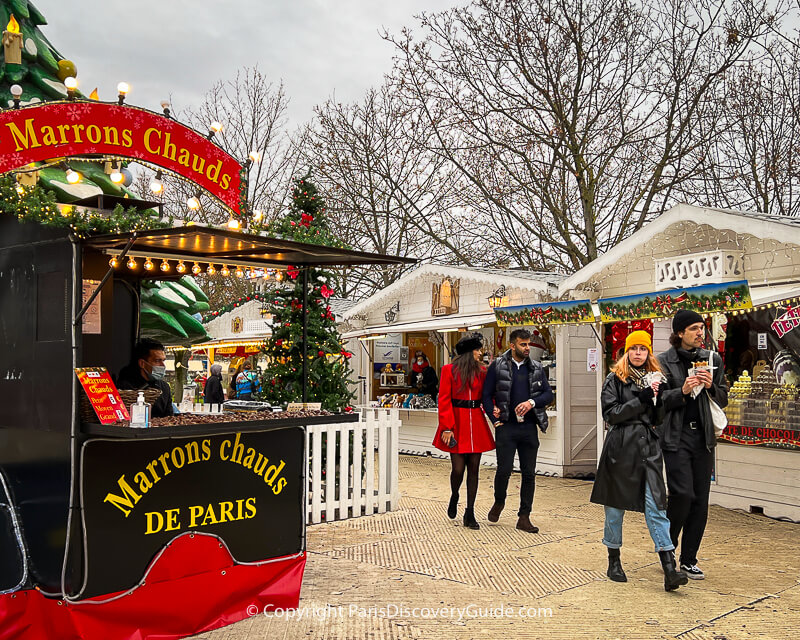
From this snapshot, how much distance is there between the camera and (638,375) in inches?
218

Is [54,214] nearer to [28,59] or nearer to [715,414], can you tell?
[715,414]

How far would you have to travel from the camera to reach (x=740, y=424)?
8367mm

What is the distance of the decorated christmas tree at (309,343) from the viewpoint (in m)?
8.86

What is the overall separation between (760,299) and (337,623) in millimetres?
5283

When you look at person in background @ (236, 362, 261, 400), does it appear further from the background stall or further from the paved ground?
the background stall

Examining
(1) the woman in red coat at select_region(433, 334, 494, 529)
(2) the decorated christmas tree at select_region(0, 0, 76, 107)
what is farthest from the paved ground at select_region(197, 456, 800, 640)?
(2) the decorated christmas tree at select_region(0, 0, 76, 107)

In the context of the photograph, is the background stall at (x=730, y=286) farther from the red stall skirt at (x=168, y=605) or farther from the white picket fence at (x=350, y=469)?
the red stall skirt at (x=168, y=605)

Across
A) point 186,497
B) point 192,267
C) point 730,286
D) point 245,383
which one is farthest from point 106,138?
point 245,383

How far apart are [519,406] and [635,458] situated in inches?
76.6

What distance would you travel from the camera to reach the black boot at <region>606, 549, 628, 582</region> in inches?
221

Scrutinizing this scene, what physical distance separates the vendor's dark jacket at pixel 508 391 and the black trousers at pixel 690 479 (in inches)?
78.7

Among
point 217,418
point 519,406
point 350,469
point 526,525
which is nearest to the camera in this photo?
point 217,418

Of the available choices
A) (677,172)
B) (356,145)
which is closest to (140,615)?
(677,172)

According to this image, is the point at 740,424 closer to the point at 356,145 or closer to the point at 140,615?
the point at 140,615
